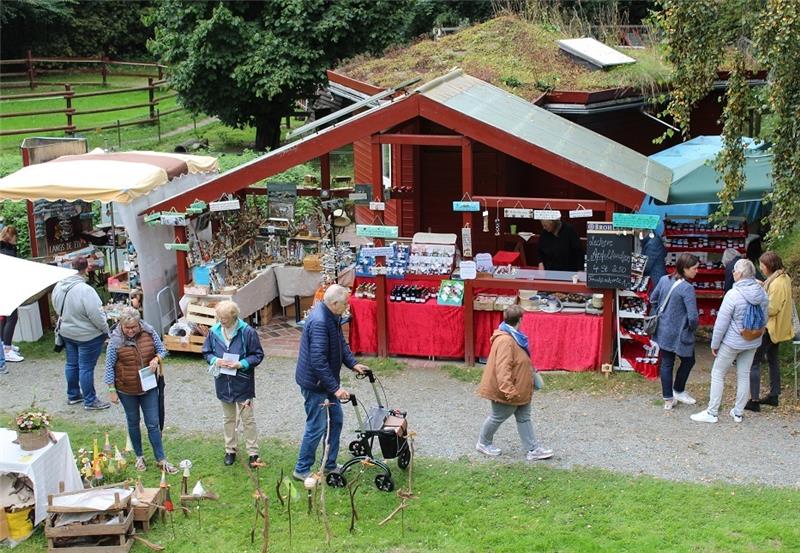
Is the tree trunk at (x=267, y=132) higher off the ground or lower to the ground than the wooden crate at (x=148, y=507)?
higher

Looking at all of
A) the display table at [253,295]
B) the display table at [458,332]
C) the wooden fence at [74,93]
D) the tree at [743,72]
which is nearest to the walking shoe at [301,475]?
the display table at [458,332]

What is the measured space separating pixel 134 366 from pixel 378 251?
149 inches

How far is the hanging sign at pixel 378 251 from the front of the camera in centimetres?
→ 1115

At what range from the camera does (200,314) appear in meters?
11.7

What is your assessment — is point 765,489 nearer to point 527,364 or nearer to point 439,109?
point 527,364

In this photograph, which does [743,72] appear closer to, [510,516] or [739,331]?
[739,331]

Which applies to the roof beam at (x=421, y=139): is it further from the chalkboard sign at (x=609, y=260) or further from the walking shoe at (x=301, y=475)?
the walking shoe at (x=301, y=475)

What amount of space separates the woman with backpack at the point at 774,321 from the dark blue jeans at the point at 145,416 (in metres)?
5.73

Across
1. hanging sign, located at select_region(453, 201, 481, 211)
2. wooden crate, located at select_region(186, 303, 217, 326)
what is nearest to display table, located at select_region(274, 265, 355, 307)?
wooden crate, located at select_region(186, 303, 217, 326)

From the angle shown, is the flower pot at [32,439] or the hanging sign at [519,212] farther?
the hanging sign at [519,212]

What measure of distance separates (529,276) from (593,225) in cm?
104

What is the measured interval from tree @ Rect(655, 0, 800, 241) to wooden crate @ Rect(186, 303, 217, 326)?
5846 millimetres

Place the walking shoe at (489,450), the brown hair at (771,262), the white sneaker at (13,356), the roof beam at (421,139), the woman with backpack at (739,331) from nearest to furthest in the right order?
the walking shoe at (489,450) < the woman with backpack at (739,331) < the brown hair at (771,262) < the roof beam at (421,139) < the white sneaker at (13,356)

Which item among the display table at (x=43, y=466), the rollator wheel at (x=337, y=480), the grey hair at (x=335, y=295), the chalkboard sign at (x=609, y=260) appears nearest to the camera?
the display table at (x=43, y=466)
